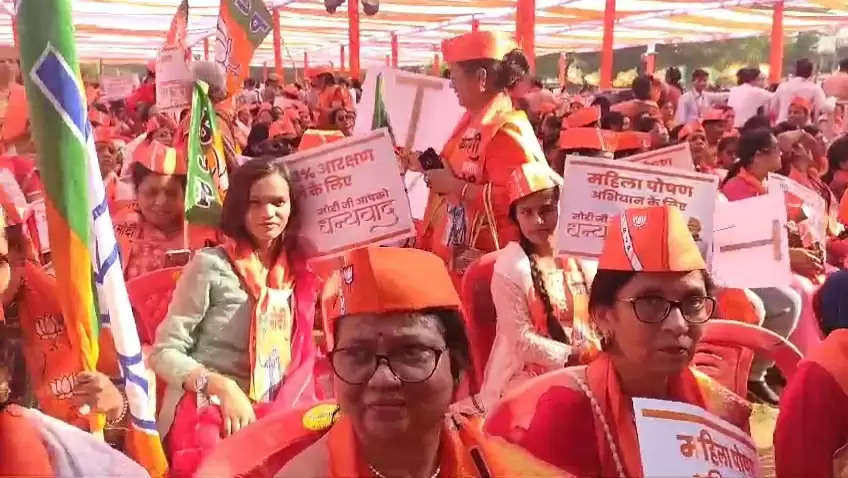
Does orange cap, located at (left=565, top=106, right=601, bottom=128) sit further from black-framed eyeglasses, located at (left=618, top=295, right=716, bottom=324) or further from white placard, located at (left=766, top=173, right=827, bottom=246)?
black-framed eyeglasses, located at (left=618, top=295, right=716, bottom=324)

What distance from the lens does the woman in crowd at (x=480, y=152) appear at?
310 centimetres

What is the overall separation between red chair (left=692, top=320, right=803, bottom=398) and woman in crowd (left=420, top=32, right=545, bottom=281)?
3.56 feet

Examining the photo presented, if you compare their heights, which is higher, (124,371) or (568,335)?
(124,371)

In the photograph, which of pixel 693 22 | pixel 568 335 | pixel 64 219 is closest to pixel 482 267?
pixel 568 335

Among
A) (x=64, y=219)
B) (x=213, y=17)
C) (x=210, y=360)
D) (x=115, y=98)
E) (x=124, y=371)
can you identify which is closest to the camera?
(x=64, y=219)

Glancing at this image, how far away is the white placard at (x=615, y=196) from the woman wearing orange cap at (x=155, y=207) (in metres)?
1.29

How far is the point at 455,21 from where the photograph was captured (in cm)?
1458

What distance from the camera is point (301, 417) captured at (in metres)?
1.38

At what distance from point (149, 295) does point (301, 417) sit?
126 centimetres

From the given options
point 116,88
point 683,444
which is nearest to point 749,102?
point 116,88

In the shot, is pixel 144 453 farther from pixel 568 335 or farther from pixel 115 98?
pixel 115 98

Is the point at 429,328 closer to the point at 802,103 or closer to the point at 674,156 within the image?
the point at 674,156

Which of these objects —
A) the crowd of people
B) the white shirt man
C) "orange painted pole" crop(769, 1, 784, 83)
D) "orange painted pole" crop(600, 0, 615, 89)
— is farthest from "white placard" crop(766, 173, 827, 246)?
"orange painted pole" crop(769, 1, 784, 83)

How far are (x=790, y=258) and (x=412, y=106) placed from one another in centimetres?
121
